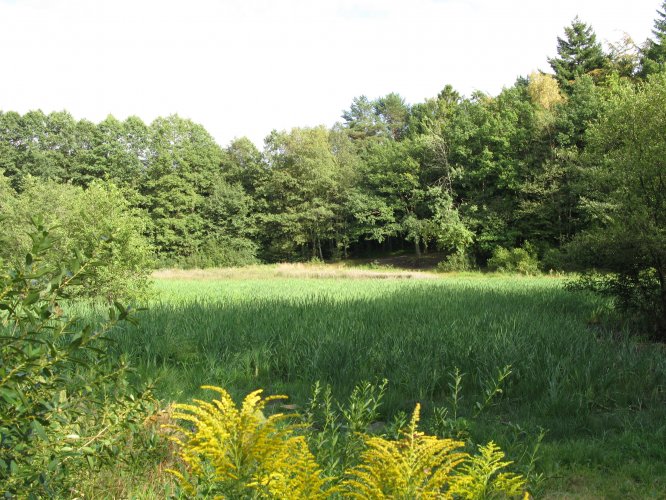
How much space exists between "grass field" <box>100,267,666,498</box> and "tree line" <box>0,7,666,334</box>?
13.8 m

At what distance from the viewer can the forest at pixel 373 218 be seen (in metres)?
3.73

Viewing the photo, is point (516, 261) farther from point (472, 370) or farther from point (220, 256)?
point (220, 256)

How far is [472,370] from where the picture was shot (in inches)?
251

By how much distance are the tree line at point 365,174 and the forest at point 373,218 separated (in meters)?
0.17

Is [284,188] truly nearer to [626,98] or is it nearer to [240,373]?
[626,98]

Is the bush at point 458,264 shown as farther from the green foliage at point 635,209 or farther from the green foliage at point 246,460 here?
the green foliage at point 246,460

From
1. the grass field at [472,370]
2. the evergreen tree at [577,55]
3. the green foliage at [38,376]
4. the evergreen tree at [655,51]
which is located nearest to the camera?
the green foliage at [38,376]

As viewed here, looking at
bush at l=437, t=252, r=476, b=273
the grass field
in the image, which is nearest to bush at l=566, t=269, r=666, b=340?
the grass field

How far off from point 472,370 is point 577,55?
123 ft

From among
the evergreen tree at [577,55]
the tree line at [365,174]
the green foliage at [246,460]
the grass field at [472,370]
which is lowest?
the grass field at [472,370]

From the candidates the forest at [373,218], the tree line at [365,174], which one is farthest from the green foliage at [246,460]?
the tree line at [365,174]

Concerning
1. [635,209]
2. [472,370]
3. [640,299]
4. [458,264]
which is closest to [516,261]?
[458,264]

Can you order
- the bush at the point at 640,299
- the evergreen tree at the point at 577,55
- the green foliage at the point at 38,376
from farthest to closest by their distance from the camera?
the evergreen tree at the point at 577,55 < the bush at the point at 640,299 < the green foliage at the point at 38,376

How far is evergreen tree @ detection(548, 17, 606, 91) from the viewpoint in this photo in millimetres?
35031
